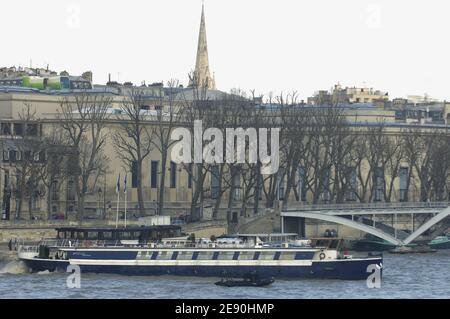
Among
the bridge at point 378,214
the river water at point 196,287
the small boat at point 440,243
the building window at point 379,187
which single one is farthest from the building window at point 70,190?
the river water at point 196,287

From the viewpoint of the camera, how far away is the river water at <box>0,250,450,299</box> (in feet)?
304

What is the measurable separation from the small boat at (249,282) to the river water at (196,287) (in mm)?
410

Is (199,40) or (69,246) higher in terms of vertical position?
(199,40)

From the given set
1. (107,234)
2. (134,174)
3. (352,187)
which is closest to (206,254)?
(107,234)

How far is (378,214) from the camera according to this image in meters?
129

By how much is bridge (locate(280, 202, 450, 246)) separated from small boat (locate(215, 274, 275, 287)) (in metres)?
26.1

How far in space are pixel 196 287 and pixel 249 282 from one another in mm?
2354

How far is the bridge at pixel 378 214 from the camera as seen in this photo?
4938 inches

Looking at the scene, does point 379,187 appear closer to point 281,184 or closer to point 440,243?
point 281,184

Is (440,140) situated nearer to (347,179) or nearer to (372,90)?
(347,179)

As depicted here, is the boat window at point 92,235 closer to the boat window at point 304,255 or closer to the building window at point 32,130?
the boat window at point 304,255

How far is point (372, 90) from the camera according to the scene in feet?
633
